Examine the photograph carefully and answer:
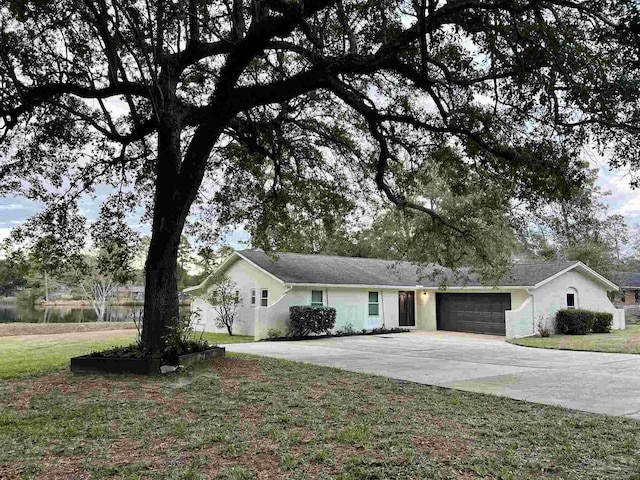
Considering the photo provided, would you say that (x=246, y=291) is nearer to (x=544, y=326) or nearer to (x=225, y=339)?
(x=225, y=339)

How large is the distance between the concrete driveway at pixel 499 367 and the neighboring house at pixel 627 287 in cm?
2188

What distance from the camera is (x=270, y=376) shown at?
29.1 feet

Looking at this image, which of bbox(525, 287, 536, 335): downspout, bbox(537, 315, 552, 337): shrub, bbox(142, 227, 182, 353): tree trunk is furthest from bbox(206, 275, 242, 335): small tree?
bbox(537, 315, 552, 337): shrub

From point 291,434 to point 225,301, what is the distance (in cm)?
1619

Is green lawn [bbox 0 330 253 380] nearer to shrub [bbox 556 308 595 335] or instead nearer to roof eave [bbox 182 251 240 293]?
roof eave [bbox 182 251 240 293]

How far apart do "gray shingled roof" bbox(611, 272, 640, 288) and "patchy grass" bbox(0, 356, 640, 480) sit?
105 ft

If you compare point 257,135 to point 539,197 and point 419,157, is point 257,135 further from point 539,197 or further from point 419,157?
point 539,197

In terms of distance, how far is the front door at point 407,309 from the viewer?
24.8 meters

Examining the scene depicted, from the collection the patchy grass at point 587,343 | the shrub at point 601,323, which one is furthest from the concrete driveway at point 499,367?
the shrub at point 601,323

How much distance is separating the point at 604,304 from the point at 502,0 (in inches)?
803

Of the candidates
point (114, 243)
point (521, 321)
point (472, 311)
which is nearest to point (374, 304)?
point (472, 311)

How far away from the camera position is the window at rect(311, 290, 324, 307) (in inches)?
819

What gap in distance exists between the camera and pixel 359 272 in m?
24.2

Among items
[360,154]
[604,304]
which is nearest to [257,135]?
[360,154]
